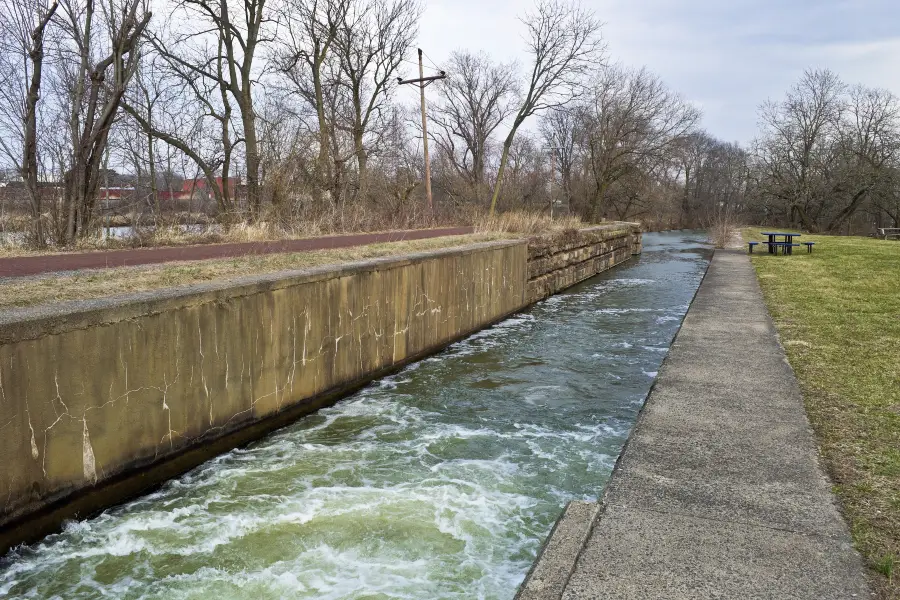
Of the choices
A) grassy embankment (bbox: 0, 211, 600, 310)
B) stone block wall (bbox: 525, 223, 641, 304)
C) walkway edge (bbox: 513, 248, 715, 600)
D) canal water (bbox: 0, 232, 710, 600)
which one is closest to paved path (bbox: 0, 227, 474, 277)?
grassy embankment (bbox: 0, 211, 600, 310)

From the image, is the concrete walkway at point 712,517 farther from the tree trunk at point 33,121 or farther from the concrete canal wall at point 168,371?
the tree trunk at point 33,121

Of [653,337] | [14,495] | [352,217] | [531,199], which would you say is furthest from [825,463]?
[531,199]

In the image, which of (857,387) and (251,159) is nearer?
(857,387)

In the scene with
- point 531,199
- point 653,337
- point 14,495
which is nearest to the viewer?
point 14,495

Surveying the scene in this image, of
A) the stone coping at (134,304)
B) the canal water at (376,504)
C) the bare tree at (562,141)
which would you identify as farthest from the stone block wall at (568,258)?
the bare tree at (562,141)

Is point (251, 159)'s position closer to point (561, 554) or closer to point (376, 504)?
point (376, 504)

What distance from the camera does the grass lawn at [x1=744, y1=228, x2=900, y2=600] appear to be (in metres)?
2.97

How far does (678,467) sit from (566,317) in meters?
8.43

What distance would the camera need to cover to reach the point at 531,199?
157 feet

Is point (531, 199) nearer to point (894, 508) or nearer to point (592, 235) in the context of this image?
point (592, 235)

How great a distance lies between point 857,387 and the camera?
17.5 feet

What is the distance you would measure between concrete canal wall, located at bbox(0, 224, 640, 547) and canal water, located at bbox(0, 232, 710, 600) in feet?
0.65

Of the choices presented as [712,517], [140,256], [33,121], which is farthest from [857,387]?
[33,121]

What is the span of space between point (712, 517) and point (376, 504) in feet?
6.97
